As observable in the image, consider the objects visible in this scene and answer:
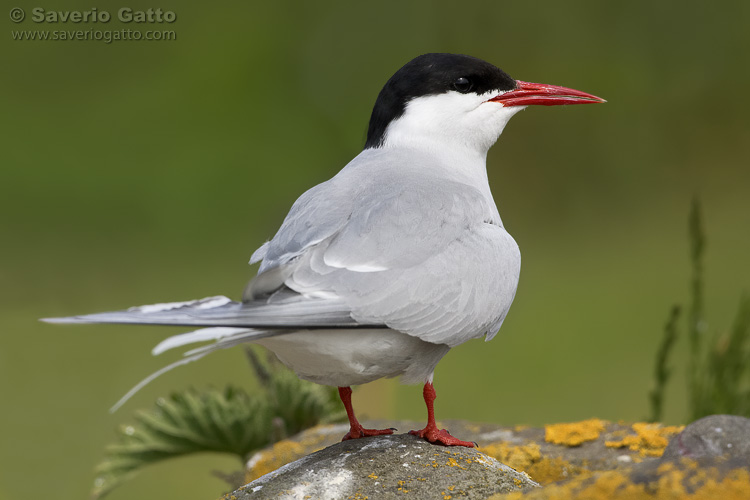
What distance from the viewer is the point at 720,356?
3.56 metres

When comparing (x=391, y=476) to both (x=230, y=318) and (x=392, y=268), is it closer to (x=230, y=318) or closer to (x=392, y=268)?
(x=392, y=268)

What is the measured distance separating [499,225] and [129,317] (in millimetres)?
1139

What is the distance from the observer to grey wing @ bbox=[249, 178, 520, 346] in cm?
200

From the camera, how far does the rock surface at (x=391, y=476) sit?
6.78 feet

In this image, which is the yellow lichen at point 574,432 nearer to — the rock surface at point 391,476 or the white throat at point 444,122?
the rock surface at point 391,476

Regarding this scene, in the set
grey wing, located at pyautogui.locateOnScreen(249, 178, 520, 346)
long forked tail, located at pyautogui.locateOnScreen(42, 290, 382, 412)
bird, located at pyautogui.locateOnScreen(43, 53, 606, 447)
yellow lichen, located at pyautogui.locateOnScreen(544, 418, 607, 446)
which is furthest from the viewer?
yellow lichen, located at pyautogui.locateOnScreen(544, 418, 607, 446)

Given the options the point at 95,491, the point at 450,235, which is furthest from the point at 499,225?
the point at 95,491

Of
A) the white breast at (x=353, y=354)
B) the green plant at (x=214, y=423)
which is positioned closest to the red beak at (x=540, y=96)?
the white breast at (x=353, y=354)

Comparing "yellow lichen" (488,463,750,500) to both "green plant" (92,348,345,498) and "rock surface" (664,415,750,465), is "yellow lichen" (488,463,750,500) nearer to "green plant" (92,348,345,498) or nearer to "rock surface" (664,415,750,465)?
"rock surface" (664,415,750,465)

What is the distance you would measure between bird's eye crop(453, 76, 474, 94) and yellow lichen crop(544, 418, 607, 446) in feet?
3.92

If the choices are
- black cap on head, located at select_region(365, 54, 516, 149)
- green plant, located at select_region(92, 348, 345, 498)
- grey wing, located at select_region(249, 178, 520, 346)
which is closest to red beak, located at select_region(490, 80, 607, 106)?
black cap on head, located at select_region(365, 54, 516, 149)

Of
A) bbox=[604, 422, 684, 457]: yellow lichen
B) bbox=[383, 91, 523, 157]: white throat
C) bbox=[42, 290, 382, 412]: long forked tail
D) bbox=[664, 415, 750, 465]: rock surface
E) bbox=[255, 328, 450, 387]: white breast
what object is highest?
bbox=[383, 91, 523, 157]: white throat

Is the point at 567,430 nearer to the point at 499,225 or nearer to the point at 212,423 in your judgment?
the point at 499,225

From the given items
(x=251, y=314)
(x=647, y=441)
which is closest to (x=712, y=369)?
(x=647, y=441)
